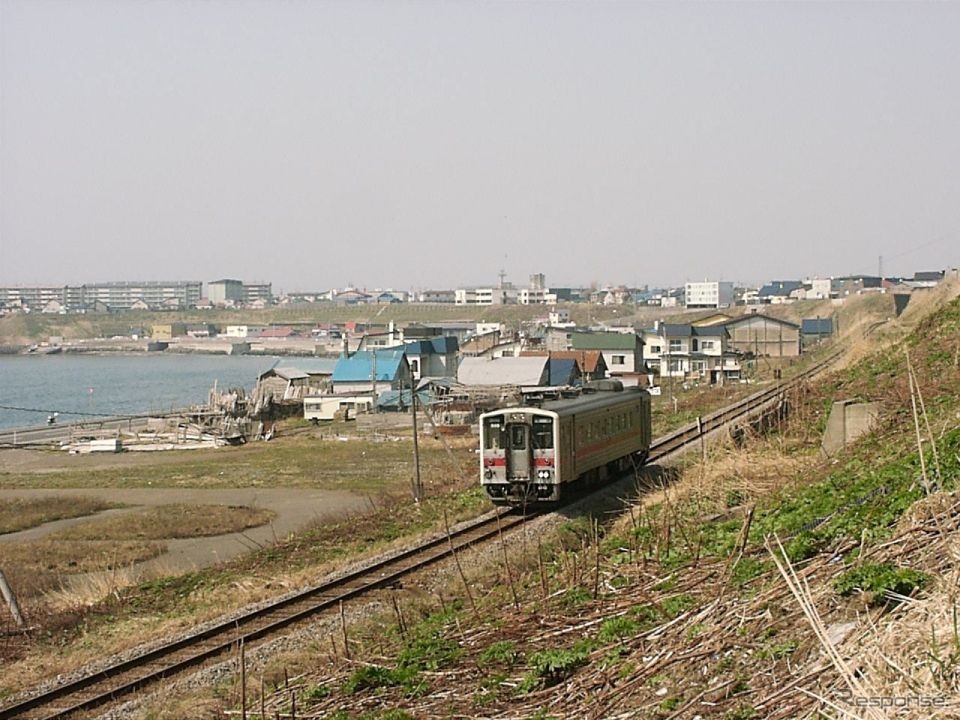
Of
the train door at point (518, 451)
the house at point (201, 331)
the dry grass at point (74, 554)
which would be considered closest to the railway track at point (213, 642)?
the train door at point (518, 451)

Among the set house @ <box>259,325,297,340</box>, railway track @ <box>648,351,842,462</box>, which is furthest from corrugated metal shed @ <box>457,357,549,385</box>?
house @ <box>259,325,297,340</box>

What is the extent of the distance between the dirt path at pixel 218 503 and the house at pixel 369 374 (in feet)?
83.9

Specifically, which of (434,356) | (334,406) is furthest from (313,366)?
(334,406)

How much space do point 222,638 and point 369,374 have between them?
164 feet

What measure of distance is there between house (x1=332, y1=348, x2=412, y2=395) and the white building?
103 metres

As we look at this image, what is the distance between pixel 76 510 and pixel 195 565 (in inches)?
503

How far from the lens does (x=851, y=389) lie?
23.0 meters

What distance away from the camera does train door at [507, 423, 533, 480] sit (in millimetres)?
18281

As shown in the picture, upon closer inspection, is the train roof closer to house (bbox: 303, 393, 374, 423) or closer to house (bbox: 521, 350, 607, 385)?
house (bbox: 521, 350, 607, 385)

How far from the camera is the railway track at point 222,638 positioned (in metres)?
9.87

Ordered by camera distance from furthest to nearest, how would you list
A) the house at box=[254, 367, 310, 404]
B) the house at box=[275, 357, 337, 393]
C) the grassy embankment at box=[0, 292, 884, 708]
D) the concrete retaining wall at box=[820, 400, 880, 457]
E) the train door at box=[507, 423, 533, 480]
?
the house at box=[275, 357, 337, 393]
the house at box=[254, 367, 310, 404]
the train door at box=[507, 423, 533, 480]
the concrete retaining wall at box=[820, 400, 880, 457]
the grassy embankment at box=[0, 292, 884, 708]

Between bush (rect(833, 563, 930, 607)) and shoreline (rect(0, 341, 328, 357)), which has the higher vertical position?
bush (rect(833, 563, 930, 607))

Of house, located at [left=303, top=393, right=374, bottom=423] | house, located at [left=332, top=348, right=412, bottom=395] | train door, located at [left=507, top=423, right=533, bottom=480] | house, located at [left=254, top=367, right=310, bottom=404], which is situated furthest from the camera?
house, located at [left=254, top=367, right=310, bottom=404]

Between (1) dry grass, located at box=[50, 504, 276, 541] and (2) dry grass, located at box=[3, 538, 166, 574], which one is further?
(1) dry grass, located at box=[50, 504, 276, 541]
